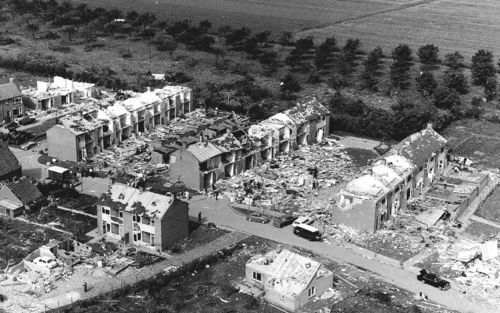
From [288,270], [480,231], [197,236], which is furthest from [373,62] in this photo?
[288,270]

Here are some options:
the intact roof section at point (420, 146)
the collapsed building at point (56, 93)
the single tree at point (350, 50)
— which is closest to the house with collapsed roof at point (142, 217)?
the intact roof section at point (420, 146)

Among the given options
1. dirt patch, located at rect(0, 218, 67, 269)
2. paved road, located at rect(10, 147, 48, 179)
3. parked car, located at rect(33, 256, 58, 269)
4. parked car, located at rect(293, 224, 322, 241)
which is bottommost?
dirt patch, located at rect(0, 218, 67, 269)

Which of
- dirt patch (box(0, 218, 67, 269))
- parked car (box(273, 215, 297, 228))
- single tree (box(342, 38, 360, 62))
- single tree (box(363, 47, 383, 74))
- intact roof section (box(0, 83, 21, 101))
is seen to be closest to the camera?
dirt patch (box(0, 218, 67, 269))

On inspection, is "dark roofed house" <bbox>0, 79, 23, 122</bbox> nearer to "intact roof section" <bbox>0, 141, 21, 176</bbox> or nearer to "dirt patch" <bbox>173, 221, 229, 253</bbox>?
"intact roof section" <bbox>0, 141, 21, 176</bbox>

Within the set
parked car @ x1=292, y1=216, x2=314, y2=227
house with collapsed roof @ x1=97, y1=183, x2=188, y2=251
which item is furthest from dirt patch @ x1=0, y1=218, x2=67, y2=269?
parked car @ x1=292, y1=216, x2=314, y2=227

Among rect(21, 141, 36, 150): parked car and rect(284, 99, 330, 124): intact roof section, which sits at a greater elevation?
rect(284, 99, 330, 124): intact roof section

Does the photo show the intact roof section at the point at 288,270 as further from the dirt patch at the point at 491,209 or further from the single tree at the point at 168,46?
the single tree at the point at 168,46
